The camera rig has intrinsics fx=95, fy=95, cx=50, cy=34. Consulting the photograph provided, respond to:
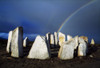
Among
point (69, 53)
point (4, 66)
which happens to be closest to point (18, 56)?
point (4, 66)

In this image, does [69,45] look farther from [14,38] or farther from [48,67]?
[14,38]

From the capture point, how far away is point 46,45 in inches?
307

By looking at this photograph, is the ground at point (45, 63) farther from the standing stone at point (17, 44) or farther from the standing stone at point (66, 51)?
the standing stone at point (17, 44)

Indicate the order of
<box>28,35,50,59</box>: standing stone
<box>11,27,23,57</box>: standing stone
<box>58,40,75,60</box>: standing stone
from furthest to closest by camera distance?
<box>11,27,23,57</box>: standing stone < <box>58,40,75,60</box>: standing stone < <box>28,35,50,59</box>: standing stone

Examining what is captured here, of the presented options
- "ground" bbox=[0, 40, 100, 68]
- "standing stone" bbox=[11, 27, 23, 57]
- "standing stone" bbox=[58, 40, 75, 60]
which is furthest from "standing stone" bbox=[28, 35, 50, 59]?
"standing stone" bbox=[11, 27, 23, 57]

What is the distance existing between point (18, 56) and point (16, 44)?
3.46 feet

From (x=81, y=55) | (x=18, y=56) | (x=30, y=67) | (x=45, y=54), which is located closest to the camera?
(x=30, y=67)

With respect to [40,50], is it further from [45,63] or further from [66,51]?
[66,51]

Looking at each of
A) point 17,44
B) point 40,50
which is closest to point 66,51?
point 40,50

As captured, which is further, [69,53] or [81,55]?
[81,55]

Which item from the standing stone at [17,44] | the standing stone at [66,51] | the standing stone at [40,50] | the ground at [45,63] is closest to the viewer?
the ground at [45,63]

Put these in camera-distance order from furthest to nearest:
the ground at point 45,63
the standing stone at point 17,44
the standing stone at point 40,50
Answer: the standing stone at point 17,44, the standing stone at point 40,50, the ground at point 45,63

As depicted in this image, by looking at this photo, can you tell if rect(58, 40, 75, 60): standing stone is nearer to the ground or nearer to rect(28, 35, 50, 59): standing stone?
the ground

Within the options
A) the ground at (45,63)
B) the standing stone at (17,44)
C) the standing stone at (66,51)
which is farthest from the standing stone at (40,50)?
the standing stone at (17,44)
